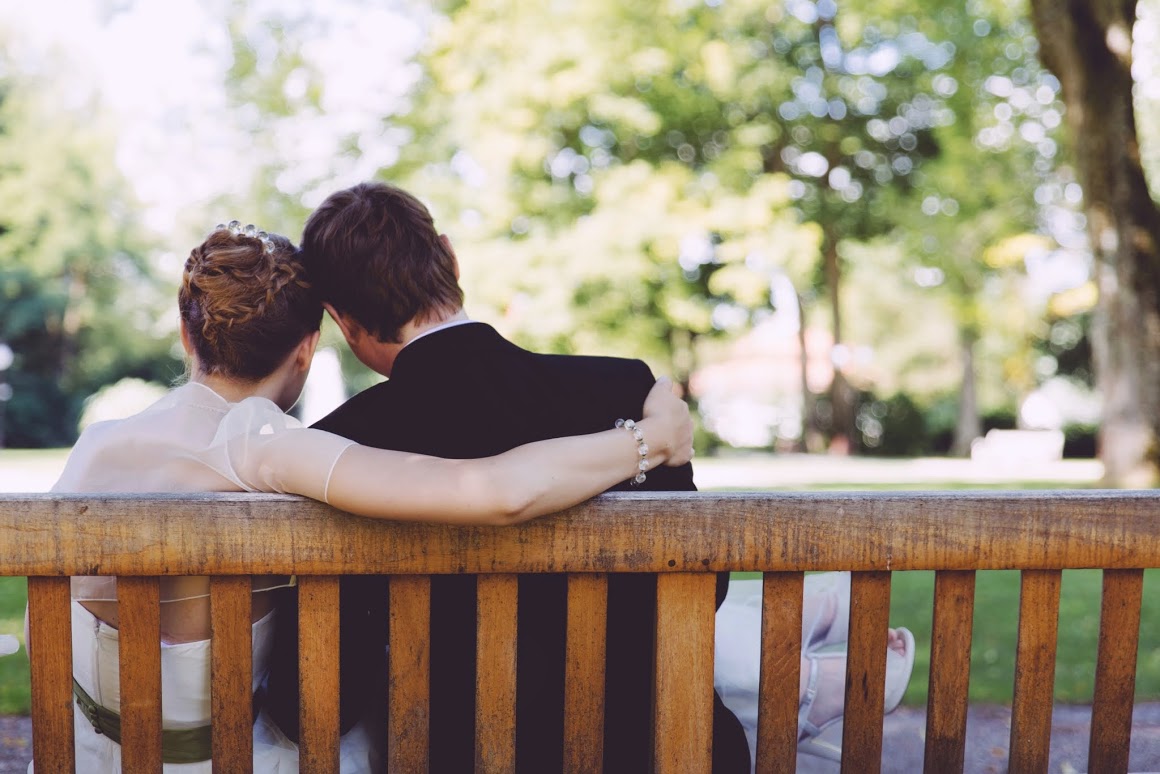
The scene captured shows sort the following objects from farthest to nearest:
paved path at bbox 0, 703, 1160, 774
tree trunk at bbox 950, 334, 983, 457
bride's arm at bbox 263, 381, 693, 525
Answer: tree trunk at bbox 950, 334, 983, 457
paved path at bbox 0, 703, 1160, 774
bride's arm at bbox 263, 381, 693, 525

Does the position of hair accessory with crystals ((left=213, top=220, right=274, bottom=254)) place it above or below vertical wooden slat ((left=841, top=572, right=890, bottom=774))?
above

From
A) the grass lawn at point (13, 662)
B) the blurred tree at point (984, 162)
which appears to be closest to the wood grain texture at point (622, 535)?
the grass lawn at point (13, 662)

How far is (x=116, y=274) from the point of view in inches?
1582

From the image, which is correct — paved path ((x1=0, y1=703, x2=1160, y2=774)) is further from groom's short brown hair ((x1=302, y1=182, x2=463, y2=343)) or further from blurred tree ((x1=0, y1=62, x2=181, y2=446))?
blurred tree ((x1=0, y1=62, x2=181, y2=446))

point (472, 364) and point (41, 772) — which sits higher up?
point (472, 364)

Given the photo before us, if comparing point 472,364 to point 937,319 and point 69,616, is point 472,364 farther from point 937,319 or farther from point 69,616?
point 937,319

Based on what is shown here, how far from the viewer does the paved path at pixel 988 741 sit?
3.42 meters

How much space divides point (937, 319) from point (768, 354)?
24.7ft

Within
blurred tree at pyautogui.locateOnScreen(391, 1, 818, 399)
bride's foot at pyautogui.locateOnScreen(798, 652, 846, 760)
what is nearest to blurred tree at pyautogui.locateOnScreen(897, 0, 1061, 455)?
blurred tree at pyautogui.locateOnScreen(391, 1, 818, 399)

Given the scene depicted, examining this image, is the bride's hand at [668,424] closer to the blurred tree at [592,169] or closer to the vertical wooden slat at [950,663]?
the vertical wooden slat at [950,663]

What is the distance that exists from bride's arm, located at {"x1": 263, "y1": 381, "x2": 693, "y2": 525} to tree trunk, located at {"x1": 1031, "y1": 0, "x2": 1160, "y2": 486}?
1072 centimetres

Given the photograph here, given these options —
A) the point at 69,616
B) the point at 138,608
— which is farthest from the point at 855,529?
the point at 69,616

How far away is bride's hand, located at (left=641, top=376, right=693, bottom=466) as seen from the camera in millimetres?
1961

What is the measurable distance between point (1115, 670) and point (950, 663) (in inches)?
11.8
